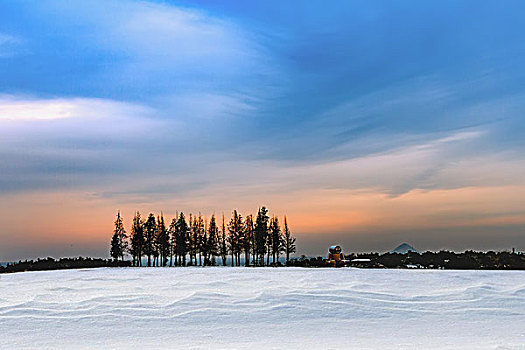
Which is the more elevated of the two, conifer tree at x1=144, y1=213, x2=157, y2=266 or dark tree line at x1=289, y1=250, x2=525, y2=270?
conifer tree at x1=144, y1=213, x2=157, y2=266

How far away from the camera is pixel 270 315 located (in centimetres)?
893

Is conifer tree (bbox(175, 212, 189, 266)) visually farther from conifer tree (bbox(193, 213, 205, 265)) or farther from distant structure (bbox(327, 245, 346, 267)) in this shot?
distant structure (bbox(327, 245, 346, 267))

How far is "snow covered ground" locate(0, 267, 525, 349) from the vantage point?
24.6 ft

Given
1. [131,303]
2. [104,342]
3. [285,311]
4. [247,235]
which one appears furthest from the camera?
[247,235]

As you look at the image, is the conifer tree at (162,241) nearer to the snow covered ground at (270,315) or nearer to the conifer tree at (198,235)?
the conifer tree at (198,235)

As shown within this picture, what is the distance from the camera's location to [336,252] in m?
19.9

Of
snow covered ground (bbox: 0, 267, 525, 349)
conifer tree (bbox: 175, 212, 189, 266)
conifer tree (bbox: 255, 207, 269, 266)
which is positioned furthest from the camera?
conifer tree (bbox: 175, 212, 189, 266)

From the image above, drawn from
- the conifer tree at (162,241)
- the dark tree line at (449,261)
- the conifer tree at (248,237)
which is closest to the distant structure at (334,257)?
the dark tree line at (449,261)

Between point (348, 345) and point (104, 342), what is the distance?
11.5 feet

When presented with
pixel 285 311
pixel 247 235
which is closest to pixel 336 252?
pixel 285 311

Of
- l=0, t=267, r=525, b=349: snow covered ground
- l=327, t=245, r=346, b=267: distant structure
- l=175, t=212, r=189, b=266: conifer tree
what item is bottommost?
l=0, t=267, r=525, b=349: snow covered ground

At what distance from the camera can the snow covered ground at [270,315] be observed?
7504 millimetres

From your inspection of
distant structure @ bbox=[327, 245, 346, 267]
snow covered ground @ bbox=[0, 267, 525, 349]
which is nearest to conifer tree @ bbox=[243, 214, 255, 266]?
distant structure @ bbox=[327, 245, 346, 267]

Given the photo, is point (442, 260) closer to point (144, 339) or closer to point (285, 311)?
point (285, 311)
